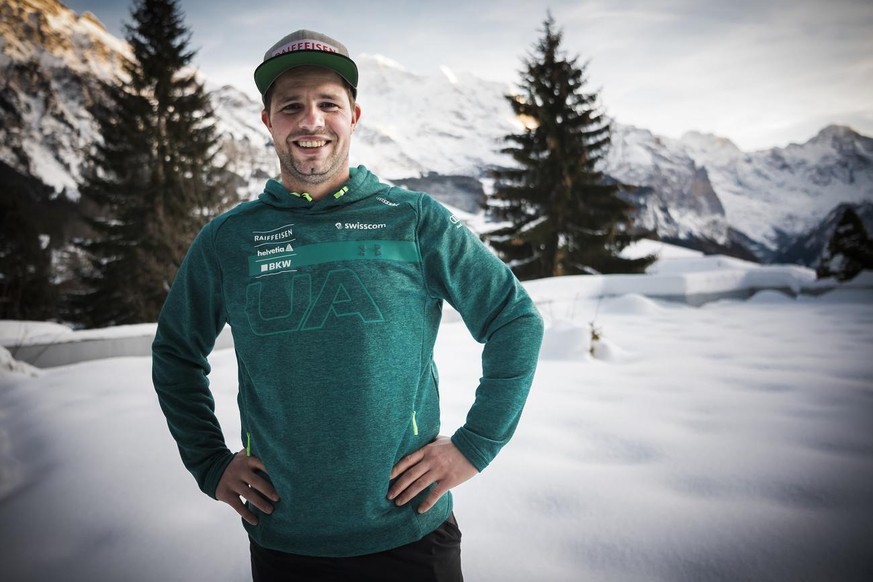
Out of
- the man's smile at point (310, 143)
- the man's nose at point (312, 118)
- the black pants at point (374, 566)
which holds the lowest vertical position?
the black pants at point (374, 566)

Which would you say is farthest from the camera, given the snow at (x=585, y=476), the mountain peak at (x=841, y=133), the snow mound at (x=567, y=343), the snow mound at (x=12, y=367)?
the mountain peak at (x=841, y=133)

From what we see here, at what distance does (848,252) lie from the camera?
13.5m

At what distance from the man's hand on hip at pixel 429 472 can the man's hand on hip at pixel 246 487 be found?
396mm

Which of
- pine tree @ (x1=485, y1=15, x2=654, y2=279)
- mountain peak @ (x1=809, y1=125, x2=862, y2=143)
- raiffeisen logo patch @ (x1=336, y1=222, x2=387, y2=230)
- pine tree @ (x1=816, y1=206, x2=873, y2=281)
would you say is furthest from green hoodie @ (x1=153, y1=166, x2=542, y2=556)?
mountain peak @ (x1=809, y1=125, x2=862, y2=143)

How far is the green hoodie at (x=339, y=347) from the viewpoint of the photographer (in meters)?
1.21

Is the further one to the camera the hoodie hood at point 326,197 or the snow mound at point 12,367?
the snow mound at point 12,367

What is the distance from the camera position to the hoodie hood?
137 cm

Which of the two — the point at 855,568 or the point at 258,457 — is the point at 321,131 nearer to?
the point at 258,457

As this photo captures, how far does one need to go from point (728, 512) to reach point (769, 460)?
80 cm

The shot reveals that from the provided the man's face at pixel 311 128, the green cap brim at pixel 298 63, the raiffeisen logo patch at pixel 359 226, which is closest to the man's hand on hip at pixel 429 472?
the raiffeisen logo patch at pixel 359 226

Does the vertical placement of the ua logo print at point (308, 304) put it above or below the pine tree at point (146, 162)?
below

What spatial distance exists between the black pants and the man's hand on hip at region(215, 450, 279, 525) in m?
0.14

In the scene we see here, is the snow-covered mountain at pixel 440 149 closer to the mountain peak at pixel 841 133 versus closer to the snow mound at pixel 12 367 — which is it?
the mountain peak at pixel 841 133

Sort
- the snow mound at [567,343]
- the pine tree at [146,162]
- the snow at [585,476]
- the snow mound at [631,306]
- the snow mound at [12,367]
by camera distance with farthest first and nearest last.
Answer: the pine tree at [146,162] → the snow mound at [631,306] → the snow mound at [567,343] → the snow mound at [12,367] → the snow at [585,476]
